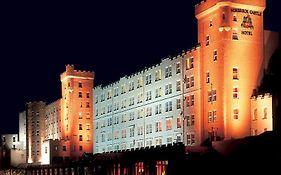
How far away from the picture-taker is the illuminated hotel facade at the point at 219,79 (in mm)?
85125

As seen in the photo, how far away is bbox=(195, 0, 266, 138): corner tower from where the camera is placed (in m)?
85.2

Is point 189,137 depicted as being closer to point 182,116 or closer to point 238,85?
point 182,116

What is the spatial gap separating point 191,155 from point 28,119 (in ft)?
297

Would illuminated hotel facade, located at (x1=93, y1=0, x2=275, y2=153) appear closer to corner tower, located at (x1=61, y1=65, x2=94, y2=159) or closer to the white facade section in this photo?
the white facade section

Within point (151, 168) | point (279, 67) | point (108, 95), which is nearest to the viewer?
point (151, 168)

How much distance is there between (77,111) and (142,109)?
87.1ft

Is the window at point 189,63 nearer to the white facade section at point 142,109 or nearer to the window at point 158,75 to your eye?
the white facade section at point 142,109

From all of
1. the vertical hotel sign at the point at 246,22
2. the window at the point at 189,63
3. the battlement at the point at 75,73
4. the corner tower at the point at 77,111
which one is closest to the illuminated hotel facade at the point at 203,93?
the vertical hotel sign at the point at 246,22

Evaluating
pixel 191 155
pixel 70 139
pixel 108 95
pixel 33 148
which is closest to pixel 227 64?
pixel 191 155

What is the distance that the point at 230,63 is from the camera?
281ft

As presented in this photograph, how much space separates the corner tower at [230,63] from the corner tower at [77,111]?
4934cm

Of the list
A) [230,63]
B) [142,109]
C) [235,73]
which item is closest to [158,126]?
[142,109]

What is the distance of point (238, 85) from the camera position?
283 ft

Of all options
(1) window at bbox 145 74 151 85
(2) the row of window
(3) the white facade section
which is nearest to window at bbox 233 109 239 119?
(2) the row of window
